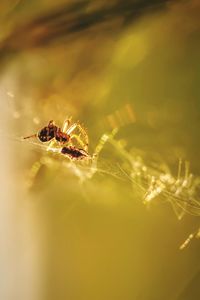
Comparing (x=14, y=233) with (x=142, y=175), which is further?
(x=14, y=233)

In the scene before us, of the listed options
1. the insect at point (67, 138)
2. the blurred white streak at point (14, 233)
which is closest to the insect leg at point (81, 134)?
the insect at point (67, 138)

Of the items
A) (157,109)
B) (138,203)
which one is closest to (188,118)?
(157,109)

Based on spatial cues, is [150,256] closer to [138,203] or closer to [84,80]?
[138,203]

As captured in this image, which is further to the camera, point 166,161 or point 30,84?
point 30,84

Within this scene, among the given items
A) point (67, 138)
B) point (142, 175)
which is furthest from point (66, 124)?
point (142, 175)

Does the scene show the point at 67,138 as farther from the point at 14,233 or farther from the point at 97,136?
the point at 14,233

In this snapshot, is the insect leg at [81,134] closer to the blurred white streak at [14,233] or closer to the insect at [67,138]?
the insect at [67,138]
